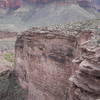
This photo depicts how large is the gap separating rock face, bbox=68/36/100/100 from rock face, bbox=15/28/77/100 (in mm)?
4727

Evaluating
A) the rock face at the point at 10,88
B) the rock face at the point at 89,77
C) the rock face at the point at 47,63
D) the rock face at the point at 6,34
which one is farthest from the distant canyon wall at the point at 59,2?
the rock face at the point at 89,77

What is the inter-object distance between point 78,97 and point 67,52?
5823 millimetres

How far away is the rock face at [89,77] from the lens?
22.7 feet

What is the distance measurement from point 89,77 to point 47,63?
7567 millimetres

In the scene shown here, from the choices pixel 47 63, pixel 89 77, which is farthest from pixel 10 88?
pixel 89 77

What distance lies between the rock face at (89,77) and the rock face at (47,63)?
15.5ft

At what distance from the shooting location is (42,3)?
61.0 m

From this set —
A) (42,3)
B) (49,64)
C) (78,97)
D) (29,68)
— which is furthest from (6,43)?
(78,97)

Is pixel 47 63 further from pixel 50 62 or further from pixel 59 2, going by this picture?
pixel 59 2

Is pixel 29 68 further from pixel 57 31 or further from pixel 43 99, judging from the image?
pixel 57 31

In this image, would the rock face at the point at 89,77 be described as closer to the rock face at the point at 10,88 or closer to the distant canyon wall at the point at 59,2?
the rock face at the point at 10,88

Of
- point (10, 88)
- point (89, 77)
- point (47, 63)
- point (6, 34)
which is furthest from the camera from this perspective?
point (6, 34)

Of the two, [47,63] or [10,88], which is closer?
[47,63]

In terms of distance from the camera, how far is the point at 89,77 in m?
7.21
